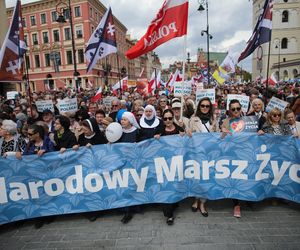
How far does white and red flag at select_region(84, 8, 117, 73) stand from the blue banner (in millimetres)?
4575

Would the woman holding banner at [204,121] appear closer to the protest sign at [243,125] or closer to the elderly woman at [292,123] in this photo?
the protest sign at [243,125]

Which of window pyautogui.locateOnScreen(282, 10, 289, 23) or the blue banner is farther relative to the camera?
window pyautogui.locateOnScreen(282, 10, 289, 23)

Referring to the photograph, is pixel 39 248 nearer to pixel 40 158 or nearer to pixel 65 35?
pixel 40 158

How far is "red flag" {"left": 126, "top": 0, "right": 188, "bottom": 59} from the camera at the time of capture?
4.53 meters

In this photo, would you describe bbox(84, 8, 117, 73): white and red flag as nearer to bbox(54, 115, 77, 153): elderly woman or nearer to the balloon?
bbox(54, 115, 77, 153): elderly woman

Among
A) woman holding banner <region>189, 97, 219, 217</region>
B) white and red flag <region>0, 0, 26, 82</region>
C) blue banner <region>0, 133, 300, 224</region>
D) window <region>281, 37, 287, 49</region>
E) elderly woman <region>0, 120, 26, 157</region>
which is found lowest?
blue banner <region>0, 133, 300, 224</region>

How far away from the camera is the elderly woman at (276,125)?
3885mm

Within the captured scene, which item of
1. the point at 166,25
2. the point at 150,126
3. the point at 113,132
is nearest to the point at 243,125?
the point at 150,126

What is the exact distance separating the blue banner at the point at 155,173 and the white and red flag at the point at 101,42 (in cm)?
457

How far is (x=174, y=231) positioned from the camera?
11.2ft

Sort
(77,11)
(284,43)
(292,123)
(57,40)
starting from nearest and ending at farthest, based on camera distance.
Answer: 1. (292,123)
2. (77,11)
3. (57,40)
4. (284,43)

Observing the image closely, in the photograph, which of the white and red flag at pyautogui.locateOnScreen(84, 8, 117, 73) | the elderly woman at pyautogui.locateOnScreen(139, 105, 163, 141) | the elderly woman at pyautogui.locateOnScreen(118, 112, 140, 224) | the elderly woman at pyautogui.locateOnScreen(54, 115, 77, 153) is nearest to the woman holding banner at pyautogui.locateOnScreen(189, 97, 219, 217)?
the elderly woman at pyautogui.locateOnScreen(139, 105, 163, 141)

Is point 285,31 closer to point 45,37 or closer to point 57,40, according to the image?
point 57,40

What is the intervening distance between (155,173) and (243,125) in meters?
1.73
